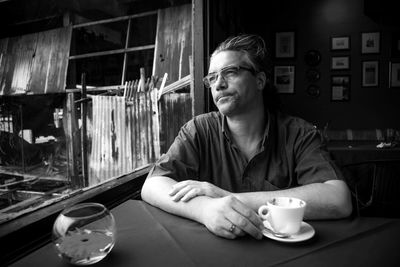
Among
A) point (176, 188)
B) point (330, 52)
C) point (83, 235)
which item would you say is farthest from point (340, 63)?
point (83, 235)

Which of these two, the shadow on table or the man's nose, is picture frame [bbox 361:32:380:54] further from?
the man's nose

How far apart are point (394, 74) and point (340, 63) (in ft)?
2.60

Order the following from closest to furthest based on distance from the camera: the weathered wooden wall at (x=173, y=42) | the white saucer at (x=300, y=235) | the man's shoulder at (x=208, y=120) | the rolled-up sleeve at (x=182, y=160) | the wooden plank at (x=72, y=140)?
the white saucer at (x=300, y=235), the rolled-up sleeve at (x=182, y=160), the man's shoulder at (x=208, y=120), the wooden plank at (x=72, y=140), the weathered wooden wall at (x=173, y=42)

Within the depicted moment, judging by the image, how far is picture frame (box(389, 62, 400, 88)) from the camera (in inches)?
188

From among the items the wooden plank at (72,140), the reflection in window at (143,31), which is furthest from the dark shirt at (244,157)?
the reflection in window at (143,31)

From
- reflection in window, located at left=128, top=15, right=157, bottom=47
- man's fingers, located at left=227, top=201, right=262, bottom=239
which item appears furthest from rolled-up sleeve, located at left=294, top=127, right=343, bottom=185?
reflection in window, located at left=128, top=15, right=157, bottom=47

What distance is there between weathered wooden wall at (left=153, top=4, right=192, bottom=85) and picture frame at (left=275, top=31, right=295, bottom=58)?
8.71 feet

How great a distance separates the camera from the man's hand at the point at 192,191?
109 cm

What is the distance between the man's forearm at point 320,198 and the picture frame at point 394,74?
442cm

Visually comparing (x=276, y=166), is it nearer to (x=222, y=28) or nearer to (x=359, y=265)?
(x=359, y=265)

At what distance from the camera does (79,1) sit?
2098mm

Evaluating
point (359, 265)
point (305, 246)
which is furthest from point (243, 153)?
point (359, 265)

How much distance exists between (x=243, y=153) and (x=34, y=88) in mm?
1280

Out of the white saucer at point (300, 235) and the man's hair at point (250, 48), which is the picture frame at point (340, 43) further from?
the white saucer at point (300, 235)
